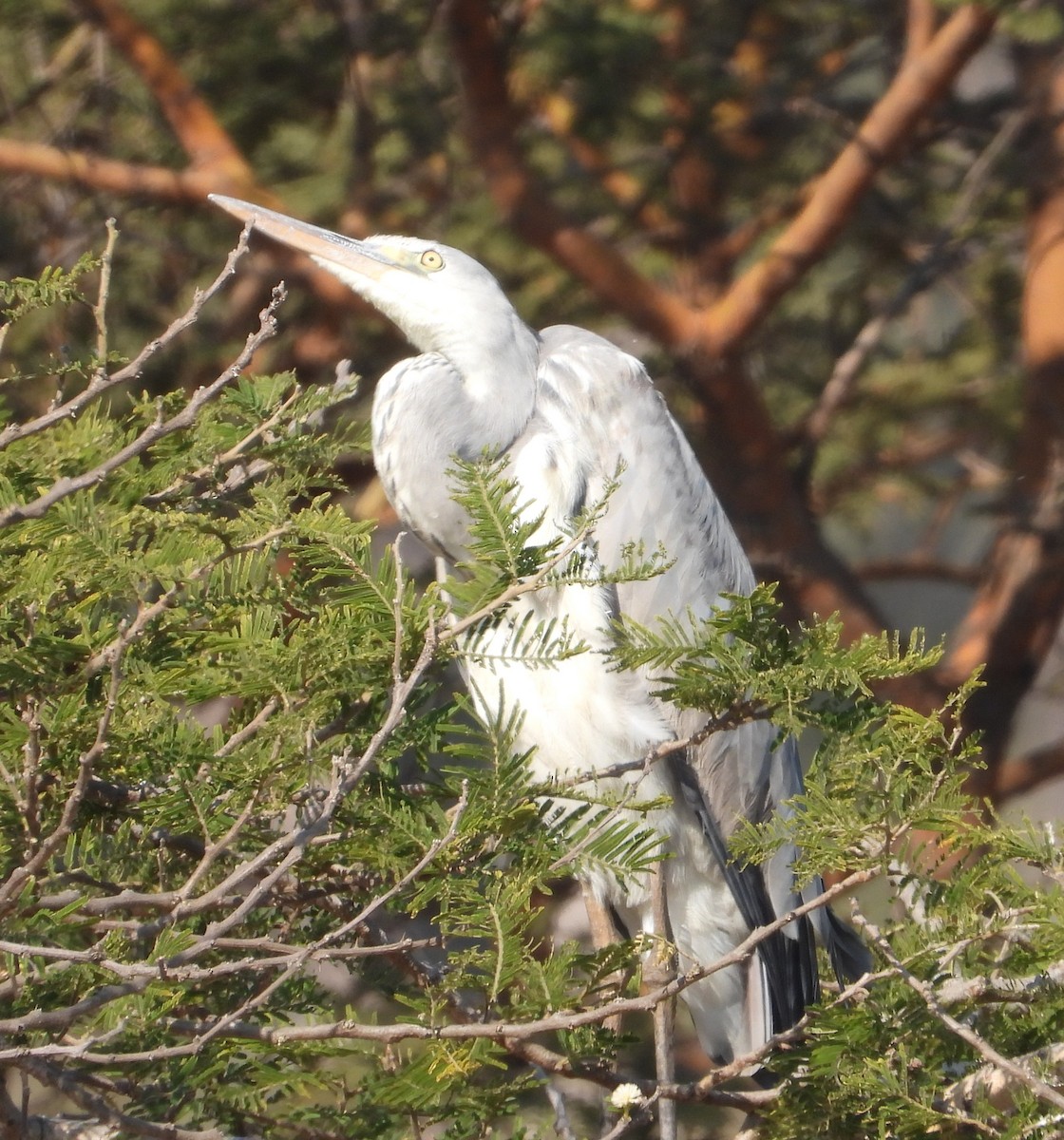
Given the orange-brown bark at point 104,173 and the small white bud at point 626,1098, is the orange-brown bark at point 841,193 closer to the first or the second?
the orange-brown bark at point 104,173

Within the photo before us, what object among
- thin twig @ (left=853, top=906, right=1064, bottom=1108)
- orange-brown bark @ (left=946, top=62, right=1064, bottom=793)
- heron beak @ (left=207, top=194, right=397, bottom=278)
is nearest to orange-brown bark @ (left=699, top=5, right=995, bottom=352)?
orange-brown bark @ (left=946, top=62, right=1064, bottom=793)

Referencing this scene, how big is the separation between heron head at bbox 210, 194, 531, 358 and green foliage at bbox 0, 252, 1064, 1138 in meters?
1.08

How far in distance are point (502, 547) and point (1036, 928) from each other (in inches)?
26.9

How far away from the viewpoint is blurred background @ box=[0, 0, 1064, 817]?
370cm

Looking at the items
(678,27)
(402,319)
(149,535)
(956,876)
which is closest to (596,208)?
(678,27)

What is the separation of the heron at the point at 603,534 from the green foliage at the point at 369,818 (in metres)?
0.89

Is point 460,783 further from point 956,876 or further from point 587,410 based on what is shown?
point 587,410

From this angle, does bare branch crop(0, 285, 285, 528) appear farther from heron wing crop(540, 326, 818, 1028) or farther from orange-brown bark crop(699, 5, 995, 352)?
orange-brown bark crop(699, 5, 995, 352)

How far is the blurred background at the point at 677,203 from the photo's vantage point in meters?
3.70

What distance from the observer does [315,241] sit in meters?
2.64

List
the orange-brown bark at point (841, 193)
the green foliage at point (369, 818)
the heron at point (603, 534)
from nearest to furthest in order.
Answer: the green foliage at point (369, 818) → the heron at point (603, 534) → the orange-brown bark at point (841, 193)

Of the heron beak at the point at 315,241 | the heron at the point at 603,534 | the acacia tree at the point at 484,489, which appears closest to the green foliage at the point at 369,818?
the acacia tree at the point at 484,489

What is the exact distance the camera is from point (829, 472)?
Result: 5004 millimetres

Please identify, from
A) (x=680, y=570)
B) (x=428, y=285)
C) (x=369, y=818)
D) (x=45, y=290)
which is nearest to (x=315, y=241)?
(x=428, y=285)
